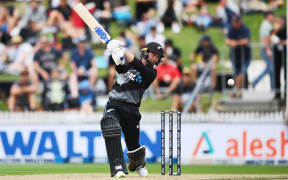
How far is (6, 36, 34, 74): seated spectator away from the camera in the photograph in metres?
18.2

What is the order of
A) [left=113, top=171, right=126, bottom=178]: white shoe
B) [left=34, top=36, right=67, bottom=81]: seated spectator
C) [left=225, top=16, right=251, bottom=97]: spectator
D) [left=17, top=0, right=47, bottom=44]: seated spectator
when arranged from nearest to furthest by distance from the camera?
[left=113, top=171, right=126, bottom=178]: white shoe → [left=225, top=16, right=251, bottom=97]: spectator → [left=34, top=36, right=67, bottom=81]: seated spectator → [left=17, top=0, right=47, bottom=44]: seated spectator

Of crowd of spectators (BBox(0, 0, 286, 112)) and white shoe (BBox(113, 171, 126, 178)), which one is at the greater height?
crowd of spectators (BBox(0, 0, 286, 112))

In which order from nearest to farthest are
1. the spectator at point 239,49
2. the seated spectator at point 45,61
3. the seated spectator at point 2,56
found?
1. the spectator at point 239,49
2. the seated spectator at point 45,61
3. the seated spectator at point 2,56

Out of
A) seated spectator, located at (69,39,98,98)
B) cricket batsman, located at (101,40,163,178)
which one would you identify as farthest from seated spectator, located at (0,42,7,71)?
cricket batsman, located at (101,40,163,178)

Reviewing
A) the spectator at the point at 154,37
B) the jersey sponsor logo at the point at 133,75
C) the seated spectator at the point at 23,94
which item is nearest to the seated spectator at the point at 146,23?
the spectator at the point at 154,37

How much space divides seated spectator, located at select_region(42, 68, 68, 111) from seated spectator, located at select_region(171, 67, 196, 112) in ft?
8.64

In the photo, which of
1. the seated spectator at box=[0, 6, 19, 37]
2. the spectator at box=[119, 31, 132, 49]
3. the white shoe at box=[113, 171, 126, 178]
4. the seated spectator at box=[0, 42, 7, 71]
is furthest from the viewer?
the seated spectator at box=[0, 6, 19, 37]

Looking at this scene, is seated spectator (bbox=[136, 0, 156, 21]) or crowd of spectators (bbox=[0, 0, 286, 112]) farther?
seated spectator (bbox=[136, 0, 156, 21])

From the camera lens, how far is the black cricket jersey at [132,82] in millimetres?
9591

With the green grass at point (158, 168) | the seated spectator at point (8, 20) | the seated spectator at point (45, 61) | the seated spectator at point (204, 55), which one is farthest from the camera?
the seated spectator at point (8, 20)

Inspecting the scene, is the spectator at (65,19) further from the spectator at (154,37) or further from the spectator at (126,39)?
the spectator at (154,37)

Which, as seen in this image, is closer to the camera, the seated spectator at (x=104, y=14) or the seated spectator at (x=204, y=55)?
the seated spectator at (x=204, y=55)

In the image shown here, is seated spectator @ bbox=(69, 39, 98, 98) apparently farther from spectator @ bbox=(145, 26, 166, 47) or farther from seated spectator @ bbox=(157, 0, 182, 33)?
seated spectator @ bbox=(157, 0, 182, 33)

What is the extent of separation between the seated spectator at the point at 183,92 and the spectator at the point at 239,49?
3.51 ft
